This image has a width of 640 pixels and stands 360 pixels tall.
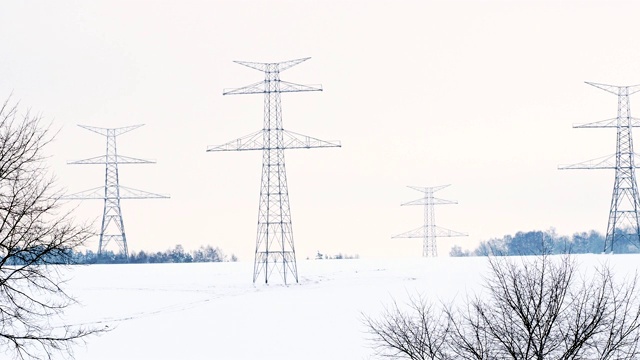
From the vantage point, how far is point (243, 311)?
45.7 meters

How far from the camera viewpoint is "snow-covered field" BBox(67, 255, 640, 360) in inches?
1307

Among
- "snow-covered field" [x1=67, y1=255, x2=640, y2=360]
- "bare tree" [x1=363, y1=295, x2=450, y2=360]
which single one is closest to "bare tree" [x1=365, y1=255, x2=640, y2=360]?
"bare tree" [x1=363, y1=295, x2=450, y2=360]

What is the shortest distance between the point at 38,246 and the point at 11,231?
811 millimetres

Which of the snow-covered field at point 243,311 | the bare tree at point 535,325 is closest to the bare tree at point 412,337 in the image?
the bare tree at point 535,325

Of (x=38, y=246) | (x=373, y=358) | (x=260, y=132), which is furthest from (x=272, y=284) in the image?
(x=38, y=246)

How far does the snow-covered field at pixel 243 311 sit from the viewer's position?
33188mm

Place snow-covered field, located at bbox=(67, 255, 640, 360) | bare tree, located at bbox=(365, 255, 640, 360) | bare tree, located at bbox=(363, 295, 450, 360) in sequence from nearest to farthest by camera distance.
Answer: bare tree, located at bbox=(365, 255, 640, 360)
bare tree, located at bbox=(363, 295, 450, 360)
snow-covered field, located at bbox=(67, 255, 640, 360)

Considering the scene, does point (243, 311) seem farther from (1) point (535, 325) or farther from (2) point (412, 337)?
(1) point (535, 325)

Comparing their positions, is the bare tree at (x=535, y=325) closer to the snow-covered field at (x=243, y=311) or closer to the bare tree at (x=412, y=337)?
the bare tree at (x=412, y=337)

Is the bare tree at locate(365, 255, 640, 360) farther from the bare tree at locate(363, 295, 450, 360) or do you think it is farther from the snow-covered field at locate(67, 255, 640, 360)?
the snow-covered field at locate(67, 255, 640, 360)

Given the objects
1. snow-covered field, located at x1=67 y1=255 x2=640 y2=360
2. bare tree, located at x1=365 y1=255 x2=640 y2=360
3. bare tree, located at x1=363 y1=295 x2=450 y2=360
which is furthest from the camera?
snow-covered field, located at x1=67 y1=255 x2=640 y2=360

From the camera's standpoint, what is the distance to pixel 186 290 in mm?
63344

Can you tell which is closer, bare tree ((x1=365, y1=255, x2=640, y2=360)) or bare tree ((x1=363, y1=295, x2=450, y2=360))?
bare tree ((x1=365, y1=255, x2=640, y2=360))

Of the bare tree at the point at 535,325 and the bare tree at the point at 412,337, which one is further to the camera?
the bare tree at the point at 412,337
